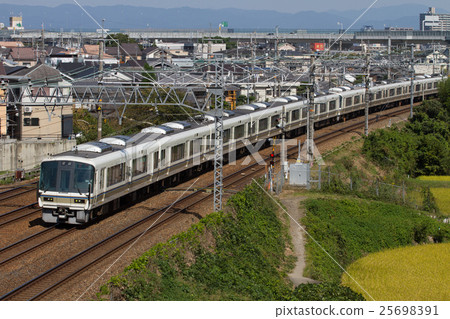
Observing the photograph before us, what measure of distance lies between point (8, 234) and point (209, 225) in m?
4.84

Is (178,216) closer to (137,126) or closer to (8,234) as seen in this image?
(8,234)

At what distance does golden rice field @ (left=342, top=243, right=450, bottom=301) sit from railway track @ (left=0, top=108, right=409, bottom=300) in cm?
501

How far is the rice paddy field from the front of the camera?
25125 millimetres

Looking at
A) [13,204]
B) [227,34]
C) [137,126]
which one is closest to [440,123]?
[137,126]

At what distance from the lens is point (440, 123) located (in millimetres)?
36750

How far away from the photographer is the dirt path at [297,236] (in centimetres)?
1426

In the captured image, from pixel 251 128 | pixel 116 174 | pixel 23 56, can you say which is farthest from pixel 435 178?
pixel 23 56

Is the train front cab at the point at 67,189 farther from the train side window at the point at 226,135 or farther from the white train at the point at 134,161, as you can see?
the train side window at the point at 226,135

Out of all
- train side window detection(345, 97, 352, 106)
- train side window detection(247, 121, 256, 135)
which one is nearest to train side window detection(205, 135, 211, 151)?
train side window detection(247, 121, 256, 135)

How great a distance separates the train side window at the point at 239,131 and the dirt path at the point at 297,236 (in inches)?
205

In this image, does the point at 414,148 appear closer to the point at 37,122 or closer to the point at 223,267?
the point at 37,122

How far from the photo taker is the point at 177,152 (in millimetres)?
20109

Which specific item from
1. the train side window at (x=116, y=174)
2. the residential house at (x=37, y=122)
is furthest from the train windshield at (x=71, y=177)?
the residential house at (x=37, y=122)

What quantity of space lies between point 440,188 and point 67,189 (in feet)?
61.5
